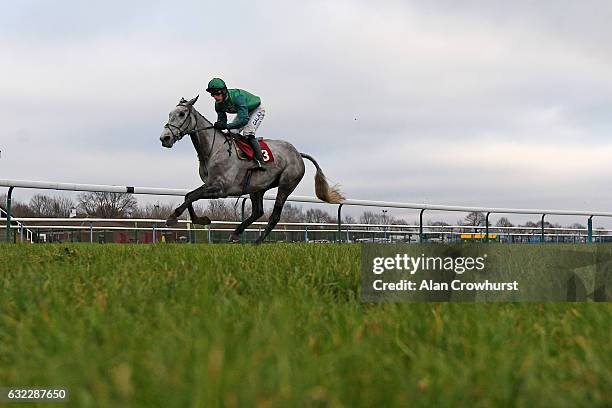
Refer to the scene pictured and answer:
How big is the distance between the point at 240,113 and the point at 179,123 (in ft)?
3.03

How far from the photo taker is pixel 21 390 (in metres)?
1.48

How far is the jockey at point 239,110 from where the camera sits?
9344 millimetres

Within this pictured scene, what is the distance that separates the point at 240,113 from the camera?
30.9 ft

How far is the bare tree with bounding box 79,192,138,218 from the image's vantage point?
44.7ft

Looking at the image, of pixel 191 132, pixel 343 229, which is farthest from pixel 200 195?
pixel 343 229

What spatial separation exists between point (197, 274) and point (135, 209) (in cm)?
1267

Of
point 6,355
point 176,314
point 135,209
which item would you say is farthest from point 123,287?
point 135,209

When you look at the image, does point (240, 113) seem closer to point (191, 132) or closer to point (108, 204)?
point (191, 132)

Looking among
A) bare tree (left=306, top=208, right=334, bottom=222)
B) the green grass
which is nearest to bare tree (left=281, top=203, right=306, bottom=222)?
bare tree (left=306, top=208, right=334, bottom=222)

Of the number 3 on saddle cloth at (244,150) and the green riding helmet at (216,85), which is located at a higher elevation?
the green riding helmet at (216,85)

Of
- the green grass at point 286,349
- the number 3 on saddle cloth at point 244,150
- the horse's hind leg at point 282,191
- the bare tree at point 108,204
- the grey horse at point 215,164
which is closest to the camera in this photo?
the green grass at point 286,349

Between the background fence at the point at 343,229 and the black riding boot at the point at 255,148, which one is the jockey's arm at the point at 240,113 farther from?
the background fence at the point at 343,229

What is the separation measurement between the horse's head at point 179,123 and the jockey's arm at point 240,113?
2.08 feet

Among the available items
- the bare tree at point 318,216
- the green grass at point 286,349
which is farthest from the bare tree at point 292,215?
the green grass at point 286,349
